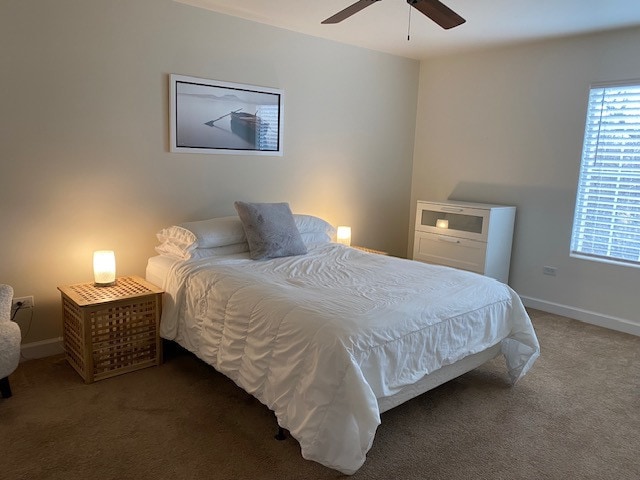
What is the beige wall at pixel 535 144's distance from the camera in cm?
396

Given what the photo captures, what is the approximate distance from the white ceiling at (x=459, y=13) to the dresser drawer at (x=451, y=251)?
1.84m

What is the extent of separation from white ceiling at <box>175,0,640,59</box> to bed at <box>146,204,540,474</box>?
1.63m

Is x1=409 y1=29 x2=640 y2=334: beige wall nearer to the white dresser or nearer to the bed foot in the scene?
the white dresser

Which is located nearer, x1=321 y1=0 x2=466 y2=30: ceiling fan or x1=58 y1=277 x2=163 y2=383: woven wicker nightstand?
x1=321 y1=0 x2=466 y2=30: ceiling fan

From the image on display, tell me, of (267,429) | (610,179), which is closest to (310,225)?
(267,429)

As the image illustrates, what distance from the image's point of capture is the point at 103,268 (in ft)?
10.1

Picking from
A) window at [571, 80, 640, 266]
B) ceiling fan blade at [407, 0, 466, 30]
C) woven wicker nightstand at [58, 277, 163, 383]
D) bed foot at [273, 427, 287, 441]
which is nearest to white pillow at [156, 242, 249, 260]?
woven wicker nightstand at [58, 277, 163, 383]

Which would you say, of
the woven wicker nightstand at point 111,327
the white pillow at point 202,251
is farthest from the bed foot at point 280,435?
the white pillow at point 202,251

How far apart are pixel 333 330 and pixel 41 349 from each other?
2.22m

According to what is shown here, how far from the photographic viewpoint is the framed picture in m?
3.50

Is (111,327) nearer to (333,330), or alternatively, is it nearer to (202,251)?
(202,251)

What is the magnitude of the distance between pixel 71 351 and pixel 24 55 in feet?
6.08

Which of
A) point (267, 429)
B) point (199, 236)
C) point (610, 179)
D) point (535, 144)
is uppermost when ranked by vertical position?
point (535, 144)

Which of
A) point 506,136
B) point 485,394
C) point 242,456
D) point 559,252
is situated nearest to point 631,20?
point 506,136
